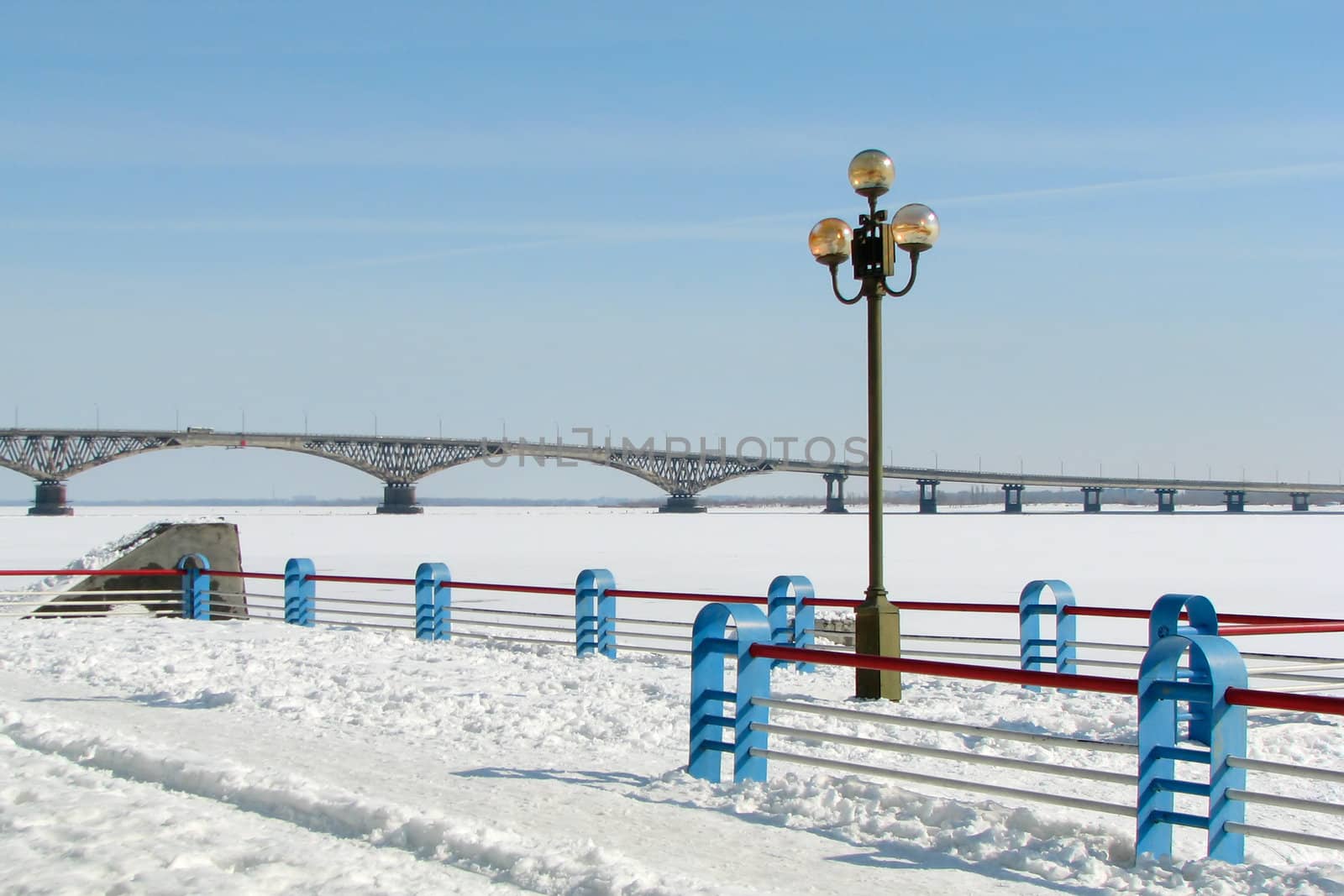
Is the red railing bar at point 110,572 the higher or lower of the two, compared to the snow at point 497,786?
higher

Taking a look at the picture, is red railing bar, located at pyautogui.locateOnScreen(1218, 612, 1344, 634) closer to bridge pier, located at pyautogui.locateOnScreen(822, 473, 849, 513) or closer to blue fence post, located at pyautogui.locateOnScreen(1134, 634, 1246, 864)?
blue fence post, located at pyautogui.locateOnScreen(1134, 634, 1246, 864)

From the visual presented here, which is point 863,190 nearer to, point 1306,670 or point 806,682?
point 806,682

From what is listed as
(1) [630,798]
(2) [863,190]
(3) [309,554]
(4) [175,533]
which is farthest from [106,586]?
(3) [309,554]

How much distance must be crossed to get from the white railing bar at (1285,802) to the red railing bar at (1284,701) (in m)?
0.38

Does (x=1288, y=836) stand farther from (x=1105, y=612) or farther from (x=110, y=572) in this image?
(x=110, y=572)

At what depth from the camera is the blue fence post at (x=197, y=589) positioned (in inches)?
848

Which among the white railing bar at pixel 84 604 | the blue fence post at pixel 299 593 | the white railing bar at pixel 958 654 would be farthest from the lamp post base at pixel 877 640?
the white railing bar at pixel 84 604

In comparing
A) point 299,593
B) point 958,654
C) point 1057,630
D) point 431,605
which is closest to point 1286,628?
point 1057,630

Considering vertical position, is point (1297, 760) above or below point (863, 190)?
below

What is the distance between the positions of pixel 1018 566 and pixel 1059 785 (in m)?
31.5

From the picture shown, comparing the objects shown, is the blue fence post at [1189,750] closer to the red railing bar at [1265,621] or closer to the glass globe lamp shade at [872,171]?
the red railing bar at [1265,621]

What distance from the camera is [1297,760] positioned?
8930 millimetres

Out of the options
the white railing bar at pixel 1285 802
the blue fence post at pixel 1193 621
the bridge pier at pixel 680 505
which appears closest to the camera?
the white railing bar at pixel 1285 802

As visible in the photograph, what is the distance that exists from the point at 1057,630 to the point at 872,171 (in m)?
5.06
